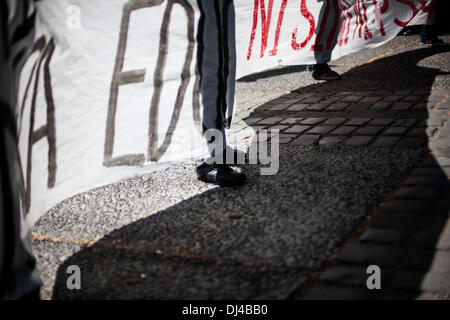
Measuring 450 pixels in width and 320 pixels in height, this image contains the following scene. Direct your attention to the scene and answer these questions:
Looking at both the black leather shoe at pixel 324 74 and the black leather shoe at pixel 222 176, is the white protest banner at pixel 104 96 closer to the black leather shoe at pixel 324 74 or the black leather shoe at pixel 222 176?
the black leather shoe at pixel 222 176

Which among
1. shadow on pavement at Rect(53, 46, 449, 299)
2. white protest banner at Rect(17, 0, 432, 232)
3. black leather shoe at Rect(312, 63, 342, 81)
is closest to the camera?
shadow on pavement at Rect(53, 46, 449, 299)

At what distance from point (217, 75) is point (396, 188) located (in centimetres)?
119

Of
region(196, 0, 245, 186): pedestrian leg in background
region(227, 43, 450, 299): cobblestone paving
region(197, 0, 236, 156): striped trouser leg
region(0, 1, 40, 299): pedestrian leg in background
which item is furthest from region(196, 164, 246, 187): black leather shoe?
region(0, 1, 40, 299): pedestrian leg in background

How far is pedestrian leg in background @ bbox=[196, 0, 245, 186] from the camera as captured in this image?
109 inches

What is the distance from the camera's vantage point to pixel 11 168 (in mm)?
1568

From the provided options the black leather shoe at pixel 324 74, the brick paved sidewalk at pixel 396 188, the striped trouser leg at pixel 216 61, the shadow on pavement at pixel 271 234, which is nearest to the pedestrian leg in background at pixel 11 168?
the shadow on pavement at pixel 271 234

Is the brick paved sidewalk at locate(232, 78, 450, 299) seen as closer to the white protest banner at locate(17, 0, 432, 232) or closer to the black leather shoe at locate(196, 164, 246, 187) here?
the black leather shoe at locate(196, 164, 246, 187)

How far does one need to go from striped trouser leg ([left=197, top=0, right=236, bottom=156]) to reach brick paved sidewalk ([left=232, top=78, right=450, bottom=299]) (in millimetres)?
860

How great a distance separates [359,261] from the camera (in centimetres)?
187

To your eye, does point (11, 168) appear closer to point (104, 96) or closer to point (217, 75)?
point (104, 96)

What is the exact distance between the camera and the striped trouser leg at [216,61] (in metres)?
2.76

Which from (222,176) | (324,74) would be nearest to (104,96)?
(222,176)

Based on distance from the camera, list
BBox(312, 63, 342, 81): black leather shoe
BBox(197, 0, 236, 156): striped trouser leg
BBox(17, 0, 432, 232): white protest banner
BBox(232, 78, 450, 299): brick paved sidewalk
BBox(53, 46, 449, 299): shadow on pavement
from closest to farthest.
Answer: BBox(232, 78, 450, 299): brick paved sidewalk < BBox(53, 46, 449, 299): shadow on pavement < BBox(17, 0, 432, 232): white protest banner < BBox(197, 0, 236, 156): striped trouser leg < BBox(312, 63, 342, 81): black leather shoe

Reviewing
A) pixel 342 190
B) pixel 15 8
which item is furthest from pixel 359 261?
pixel 15 8
